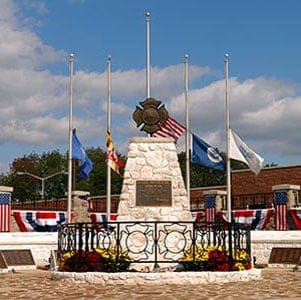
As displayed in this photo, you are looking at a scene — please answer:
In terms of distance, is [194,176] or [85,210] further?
[194,176]

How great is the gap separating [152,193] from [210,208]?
15.0 m

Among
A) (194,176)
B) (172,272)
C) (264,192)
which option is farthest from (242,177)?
(194,176)

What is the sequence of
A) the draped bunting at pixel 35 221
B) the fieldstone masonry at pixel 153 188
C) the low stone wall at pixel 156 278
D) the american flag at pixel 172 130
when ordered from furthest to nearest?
1. the draped bunting at pixel 35 221
2. the american flag at pixel 172 130
3. the fieldstone masonry at pixel 153 188
4. the low stone wall at pixel 156 278

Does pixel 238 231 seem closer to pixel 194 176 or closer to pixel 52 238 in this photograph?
pixel 52 238

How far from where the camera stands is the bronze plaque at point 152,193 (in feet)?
56.9

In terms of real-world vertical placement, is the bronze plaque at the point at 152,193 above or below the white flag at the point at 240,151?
below

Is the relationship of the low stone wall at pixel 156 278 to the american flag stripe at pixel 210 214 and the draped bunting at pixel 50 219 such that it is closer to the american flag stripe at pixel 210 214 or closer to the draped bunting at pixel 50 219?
the draped bunting at pixel 50 219

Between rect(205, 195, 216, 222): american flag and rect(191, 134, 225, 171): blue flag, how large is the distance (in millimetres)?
6803

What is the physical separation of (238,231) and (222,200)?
55.9 ft

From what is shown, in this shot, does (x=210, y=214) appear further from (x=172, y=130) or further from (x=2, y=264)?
(x=2, y=264)

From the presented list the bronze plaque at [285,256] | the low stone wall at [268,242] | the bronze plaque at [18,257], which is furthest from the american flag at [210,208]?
the bronze plaque at [18,257]

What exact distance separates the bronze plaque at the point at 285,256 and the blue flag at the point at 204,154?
5.45m

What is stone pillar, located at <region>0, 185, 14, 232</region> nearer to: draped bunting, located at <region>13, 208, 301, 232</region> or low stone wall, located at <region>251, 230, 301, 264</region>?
draped bunting, located at <region>13, 208, 301, 232</region>

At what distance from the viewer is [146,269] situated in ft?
50.9
